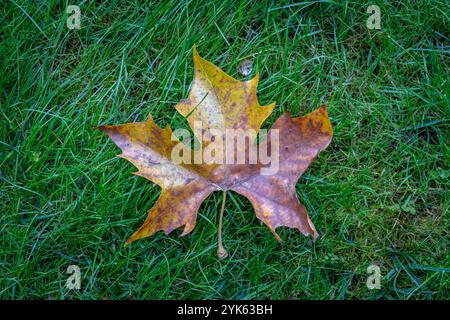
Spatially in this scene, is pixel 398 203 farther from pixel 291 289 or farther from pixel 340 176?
pixel 291 289

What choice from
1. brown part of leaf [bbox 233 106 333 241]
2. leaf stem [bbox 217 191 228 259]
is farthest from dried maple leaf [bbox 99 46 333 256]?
leaf stem [bbox 217 191 228 259]

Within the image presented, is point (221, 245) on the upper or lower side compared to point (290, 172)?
lower

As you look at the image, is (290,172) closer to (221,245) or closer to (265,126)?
(265,126)

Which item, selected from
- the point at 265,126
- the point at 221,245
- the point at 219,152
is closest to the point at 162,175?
the point at 219,152

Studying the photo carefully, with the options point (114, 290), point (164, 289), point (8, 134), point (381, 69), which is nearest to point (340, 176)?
point (381, 69)

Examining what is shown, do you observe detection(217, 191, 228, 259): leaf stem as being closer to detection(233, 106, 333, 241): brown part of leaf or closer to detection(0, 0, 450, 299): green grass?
detection(0, 0, 450, 299): green grass
